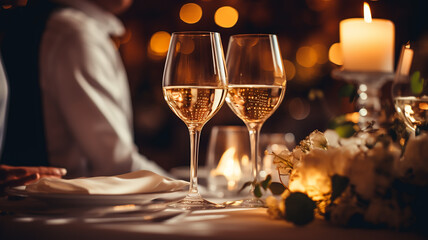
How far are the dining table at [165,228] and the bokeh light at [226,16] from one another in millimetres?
6030

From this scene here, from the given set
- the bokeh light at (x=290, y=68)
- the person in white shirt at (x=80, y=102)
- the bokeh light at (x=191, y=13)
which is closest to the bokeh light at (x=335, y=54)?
the bokeh light at (x=290, y=68)

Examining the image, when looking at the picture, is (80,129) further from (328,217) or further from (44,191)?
(328,217)

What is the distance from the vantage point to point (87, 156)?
8.07 feet

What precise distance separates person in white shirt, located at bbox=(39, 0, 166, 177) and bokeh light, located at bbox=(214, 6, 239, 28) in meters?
4.16

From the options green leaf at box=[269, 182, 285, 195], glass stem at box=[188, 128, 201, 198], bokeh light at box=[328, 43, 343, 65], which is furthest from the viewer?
bokeh light at box=[328, 43, 343, 65]

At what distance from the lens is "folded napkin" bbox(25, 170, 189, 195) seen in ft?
2.34

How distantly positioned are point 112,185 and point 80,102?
67.1 inches

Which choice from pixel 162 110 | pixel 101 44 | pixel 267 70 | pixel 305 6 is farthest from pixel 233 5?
pixel 267 70

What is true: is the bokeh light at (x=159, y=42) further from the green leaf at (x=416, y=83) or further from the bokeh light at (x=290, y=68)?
the green leaf at (x=416, y=83)

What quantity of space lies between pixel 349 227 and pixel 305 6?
611 centimetres

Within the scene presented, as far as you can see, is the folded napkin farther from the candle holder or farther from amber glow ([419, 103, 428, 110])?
the candle holder

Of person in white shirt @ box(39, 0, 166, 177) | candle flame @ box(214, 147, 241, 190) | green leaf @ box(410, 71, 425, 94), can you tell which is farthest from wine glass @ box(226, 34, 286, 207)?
person in white shirt @ box(39, 0, 166, 177)

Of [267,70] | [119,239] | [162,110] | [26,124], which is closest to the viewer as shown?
[119,239]

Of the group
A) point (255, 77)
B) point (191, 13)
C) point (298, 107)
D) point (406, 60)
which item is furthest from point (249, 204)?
point (298, 107)
